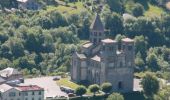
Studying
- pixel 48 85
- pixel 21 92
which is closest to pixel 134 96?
pixel 48 85

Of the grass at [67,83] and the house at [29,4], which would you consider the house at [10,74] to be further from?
the house at [29,4]

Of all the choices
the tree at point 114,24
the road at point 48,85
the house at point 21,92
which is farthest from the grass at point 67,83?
the tree at point 114,24

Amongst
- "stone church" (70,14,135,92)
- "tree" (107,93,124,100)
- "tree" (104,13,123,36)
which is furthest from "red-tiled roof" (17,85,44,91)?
"tree" (104,13,123,36)

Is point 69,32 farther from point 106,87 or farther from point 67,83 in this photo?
point 106,87

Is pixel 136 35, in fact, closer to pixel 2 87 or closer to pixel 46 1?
pixel 46 1

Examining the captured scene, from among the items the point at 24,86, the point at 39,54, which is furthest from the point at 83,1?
the point at 24,86

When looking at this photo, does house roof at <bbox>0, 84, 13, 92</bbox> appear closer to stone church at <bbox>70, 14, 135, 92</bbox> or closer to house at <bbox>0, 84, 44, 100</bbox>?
house at <bbox>0, 84, 44, 100</bbox>
